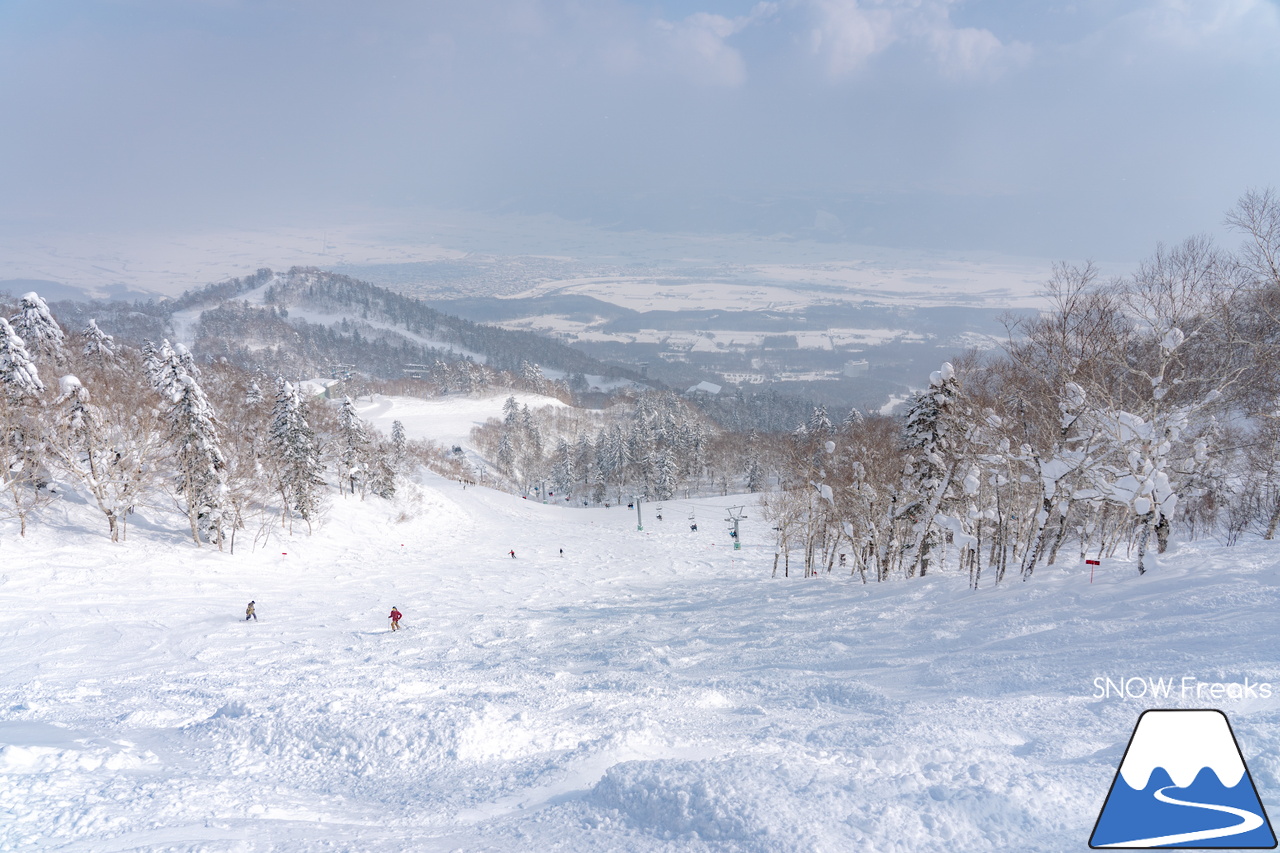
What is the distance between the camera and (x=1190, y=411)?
11836 millimetres

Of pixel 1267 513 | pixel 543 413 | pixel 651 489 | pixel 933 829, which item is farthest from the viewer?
pixel 543 413

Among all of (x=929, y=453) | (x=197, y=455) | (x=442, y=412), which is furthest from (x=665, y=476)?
(x=442, y=412)

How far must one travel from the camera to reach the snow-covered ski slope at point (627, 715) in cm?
559

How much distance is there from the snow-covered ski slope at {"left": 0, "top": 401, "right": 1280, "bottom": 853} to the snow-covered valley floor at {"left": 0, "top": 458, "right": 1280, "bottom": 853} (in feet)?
0.14

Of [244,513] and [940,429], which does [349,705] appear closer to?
[940,429]

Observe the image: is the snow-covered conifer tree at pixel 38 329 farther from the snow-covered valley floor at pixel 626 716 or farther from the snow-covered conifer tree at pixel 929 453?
the snow-covered conifer tree at pixel 929 453

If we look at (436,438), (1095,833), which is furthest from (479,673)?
(436,438)

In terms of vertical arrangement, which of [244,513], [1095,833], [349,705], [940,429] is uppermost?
[940,429]

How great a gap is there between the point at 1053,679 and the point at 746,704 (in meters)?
4.69

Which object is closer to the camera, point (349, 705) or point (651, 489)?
point (349, 705)

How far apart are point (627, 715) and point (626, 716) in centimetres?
6

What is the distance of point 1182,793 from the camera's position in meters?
4.00

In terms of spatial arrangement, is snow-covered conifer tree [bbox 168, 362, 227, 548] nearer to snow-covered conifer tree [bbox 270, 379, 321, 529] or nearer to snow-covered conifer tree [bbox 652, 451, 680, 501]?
snow-covered conifer tree [bbox 270, 379, 321, 529]

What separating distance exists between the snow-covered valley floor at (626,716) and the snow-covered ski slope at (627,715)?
0.14 feet
